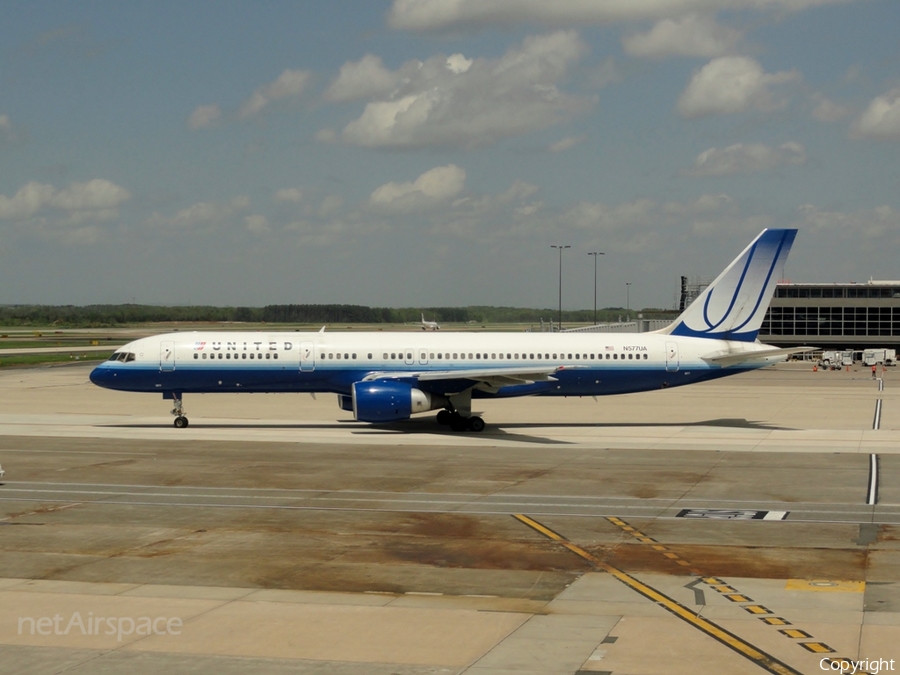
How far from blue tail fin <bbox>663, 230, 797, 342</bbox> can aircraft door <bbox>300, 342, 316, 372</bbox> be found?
1793cm

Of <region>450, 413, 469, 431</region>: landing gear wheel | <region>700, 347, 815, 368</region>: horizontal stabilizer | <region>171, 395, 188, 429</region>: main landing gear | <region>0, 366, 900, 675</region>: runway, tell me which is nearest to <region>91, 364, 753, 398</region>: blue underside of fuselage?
<region>171, 395, 188, 429</region>: main landing gear

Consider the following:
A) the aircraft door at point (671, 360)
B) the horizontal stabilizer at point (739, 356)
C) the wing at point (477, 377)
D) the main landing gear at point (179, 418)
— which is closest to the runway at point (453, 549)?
the main landing gear at point (179, 418)

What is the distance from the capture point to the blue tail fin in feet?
159

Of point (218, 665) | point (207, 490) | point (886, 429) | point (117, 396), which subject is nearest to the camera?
point (218, 665)

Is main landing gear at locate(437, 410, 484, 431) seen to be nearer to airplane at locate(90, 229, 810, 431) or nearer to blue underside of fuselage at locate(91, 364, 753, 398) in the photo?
airplane at locate(90, 229, 810, 431)

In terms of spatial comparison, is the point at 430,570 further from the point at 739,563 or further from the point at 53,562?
the point at 53,562

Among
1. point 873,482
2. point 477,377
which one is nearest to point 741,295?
point 477,377

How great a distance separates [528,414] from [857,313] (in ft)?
327

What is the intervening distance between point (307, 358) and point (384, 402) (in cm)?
491

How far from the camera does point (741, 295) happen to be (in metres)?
48.7

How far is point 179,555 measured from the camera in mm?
20891

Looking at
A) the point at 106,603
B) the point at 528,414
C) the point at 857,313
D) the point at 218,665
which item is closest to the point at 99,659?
the point at 218,665

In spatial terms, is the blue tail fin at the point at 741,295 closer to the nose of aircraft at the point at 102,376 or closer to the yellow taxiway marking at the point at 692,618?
the nose of aircraft at the point at 102,376

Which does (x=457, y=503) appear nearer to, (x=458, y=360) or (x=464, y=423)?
(x=464, y=423)
